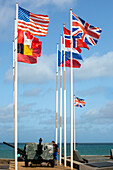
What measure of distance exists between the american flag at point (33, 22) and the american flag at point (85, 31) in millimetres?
2519

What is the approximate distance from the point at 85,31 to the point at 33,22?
3.91 m

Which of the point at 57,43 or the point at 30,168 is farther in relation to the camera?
the point at 57,43

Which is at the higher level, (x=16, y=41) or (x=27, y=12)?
(x=27, y=12)

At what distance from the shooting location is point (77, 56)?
21.2 meters

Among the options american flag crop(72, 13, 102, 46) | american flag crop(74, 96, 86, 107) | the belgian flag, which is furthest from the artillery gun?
american flag crop(74, 96, 86, 107)

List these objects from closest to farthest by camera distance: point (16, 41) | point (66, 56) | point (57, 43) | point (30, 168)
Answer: point (16, 41)
point (30, 168)
point (66, 56)
point (57, 43)

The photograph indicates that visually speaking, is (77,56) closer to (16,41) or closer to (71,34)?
(71,34)

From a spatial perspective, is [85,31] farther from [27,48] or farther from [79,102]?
[79,102]

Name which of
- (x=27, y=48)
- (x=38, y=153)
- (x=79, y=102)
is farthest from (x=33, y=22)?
(x=79, y=102)

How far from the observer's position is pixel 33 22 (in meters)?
18.3

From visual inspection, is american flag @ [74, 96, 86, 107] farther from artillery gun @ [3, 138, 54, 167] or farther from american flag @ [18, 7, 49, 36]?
american flag @ [18, 7, 49, 36]

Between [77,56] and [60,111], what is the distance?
4446 mm

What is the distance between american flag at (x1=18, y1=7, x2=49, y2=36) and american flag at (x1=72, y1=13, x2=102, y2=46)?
8.27ft

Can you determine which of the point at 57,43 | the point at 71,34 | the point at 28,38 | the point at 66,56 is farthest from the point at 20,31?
the point at 57,43
